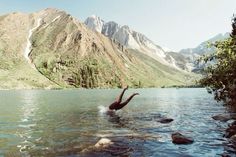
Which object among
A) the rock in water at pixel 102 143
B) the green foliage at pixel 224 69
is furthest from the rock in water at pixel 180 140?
the green foliage at pixel 224 69

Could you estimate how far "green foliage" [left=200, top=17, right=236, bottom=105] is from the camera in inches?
1416

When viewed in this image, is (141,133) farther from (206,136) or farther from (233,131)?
(233,131)

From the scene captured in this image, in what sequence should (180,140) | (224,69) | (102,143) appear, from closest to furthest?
(102,143) < (180,140) < (224,69)

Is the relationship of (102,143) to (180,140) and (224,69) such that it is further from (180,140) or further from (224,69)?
(224,69)

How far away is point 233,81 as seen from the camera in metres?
37.5

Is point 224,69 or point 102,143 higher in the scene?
point 224,69

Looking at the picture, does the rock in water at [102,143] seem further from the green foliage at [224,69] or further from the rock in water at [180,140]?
the green foliage at [224,69]

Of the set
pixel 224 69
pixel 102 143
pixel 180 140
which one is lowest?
pixel 180 140

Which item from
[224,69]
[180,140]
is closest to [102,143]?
[180,140]

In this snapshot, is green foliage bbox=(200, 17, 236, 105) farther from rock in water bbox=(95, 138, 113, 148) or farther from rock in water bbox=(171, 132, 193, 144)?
rock in water bbox=(95, 138, 113, 148)

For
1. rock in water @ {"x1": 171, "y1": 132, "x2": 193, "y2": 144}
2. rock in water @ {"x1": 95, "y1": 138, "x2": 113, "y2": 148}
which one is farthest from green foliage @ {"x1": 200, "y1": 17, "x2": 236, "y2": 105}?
rock in water @ {"x1": 95, "y1": 138, "x2": 113, "y2": 148}

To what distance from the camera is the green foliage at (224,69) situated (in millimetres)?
35969

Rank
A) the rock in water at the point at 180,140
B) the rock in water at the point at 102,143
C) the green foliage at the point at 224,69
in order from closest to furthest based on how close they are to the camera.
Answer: the rock in water at the point at 102,143 < the rock in water at the point at 180,140 < the green foliage at the point at 224,69

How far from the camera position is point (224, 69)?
37.6m
